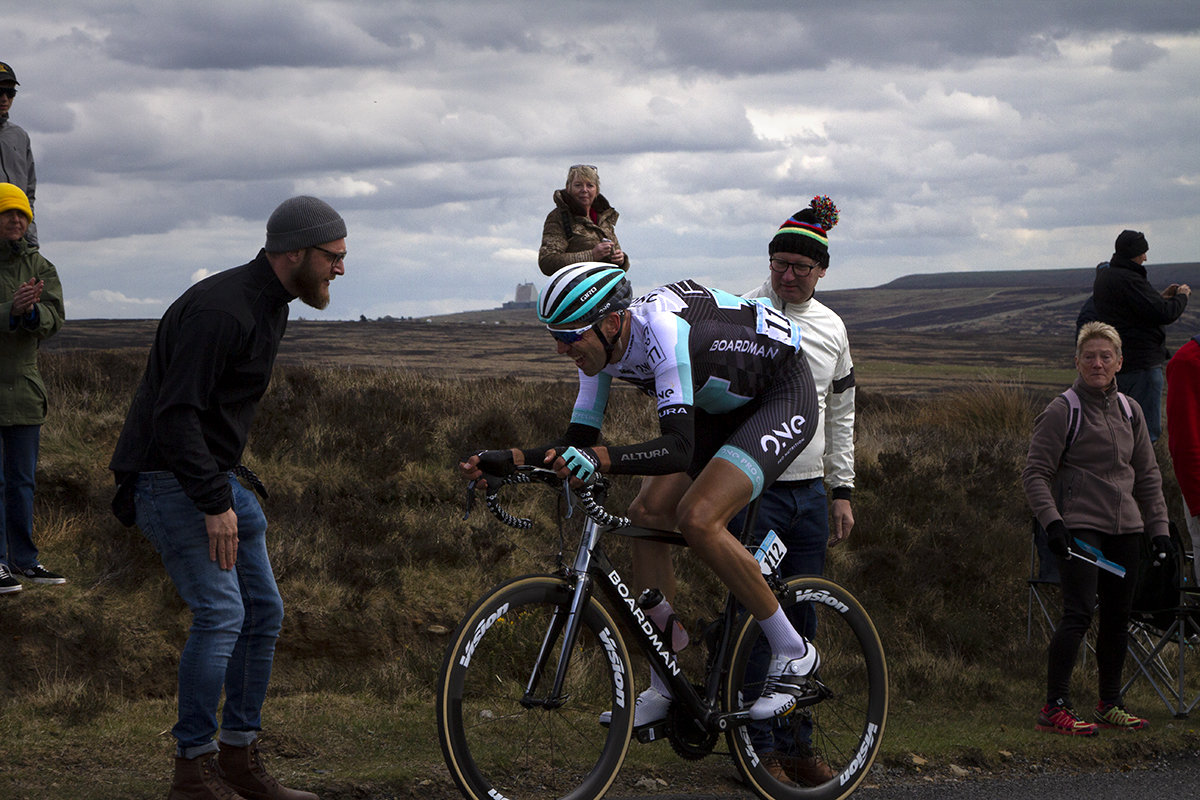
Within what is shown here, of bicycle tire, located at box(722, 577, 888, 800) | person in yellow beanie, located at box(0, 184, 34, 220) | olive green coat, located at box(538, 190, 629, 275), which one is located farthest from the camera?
olive green coat, located at box(538, 190, 629, 275)

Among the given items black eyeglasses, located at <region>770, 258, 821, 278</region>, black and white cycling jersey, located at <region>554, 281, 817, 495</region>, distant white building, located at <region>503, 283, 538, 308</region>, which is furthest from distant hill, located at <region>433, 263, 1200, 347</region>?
black and white cycling jersey, located at <region>554, 281, 817, 495</region>

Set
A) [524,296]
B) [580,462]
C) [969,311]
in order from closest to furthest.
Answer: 1. [580,462]
2. [969,311]
3. [524,296]

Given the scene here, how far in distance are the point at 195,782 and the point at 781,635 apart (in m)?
2.37

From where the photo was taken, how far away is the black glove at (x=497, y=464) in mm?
3990

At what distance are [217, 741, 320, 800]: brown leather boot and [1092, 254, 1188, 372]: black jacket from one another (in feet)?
26.7

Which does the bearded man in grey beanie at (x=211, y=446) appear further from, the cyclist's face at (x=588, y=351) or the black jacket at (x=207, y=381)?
the cyclist's face at (x=588, y=351)

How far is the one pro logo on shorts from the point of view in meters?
4.49

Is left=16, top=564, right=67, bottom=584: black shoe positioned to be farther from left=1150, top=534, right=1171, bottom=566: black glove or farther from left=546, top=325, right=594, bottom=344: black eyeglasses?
left=1150, top=534, right=1171, bottom=566: black glove

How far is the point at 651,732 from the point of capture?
4410 millimetres

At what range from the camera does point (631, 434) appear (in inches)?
453

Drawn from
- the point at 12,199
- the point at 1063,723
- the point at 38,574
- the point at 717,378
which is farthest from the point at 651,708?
the point at 12,199

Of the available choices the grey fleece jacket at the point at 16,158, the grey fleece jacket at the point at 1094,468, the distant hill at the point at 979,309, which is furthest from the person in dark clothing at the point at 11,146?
the distant hill at the point at 979,309

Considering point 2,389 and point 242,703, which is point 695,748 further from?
point 2,389

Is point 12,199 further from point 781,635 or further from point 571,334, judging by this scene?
point 781,635
